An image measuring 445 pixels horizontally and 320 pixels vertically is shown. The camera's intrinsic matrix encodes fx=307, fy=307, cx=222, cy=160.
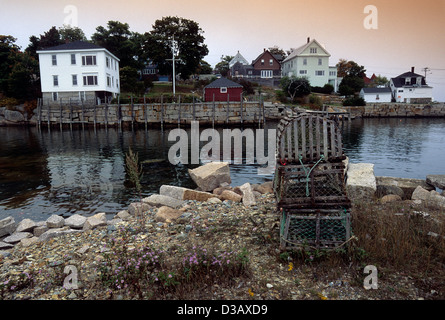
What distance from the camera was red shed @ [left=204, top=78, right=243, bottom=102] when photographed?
54.2 meters

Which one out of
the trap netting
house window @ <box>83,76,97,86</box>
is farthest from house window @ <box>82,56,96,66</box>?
the trap netting

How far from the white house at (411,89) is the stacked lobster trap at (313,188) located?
82977 millimetres

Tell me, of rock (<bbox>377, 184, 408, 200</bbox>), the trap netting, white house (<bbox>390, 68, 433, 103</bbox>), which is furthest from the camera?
white house (<bbox>390, 68, 433, 103</bbox>)

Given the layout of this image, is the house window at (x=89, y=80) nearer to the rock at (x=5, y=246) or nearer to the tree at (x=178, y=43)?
the tree at (x=178, y=43)

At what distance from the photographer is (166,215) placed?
29.5 ft

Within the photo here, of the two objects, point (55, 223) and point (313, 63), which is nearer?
point (55, 223)

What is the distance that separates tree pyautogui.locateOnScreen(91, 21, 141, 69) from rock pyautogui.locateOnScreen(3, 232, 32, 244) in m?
64.4

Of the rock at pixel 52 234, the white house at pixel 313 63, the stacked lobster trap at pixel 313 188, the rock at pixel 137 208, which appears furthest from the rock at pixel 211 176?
the white house at pixel 313 63

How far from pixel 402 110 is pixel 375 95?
795cm

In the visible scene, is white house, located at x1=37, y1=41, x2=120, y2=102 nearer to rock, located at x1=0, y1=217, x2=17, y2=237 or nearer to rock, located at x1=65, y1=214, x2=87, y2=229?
rock, located at x1=0, y1=217, x2=17, y2=237

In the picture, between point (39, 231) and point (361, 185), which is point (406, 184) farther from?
point (39, 231)

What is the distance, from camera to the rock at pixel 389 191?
425 inches

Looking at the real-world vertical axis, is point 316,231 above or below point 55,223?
above

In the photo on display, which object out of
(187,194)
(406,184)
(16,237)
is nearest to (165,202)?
(187,194)
